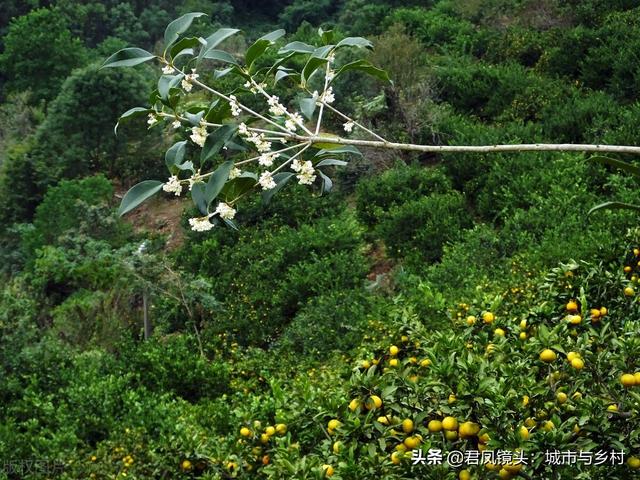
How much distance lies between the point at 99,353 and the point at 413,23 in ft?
41.7

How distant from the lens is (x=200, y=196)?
5.64ft

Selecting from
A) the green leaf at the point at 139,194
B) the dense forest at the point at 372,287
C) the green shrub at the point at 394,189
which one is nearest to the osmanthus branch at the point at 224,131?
the green leaf at the point at 139,194

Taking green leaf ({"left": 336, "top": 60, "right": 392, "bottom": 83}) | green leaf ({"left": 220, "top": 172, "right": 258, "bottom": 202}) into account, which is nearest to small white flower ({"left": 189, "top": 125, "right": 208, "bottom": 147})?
green leaf ({"left": 220, "top": 172, "right": 258, "bottom": 202})

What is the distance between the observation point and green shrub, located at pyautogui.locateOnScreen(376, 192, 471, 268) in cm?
876

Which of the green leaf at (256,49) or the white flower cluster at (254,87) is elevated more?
the green leaf at (256,49)

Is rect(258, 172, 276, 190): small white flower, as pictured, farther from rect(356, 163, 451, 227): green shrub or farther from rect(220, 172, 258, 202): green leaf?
rect(356, 163, 451, 227): green shrub

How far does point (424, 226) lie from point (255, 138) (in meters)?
7.42

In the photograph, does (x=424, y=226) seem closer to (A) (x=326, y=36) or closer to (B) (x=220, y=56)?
(A) (x=326, y=36)

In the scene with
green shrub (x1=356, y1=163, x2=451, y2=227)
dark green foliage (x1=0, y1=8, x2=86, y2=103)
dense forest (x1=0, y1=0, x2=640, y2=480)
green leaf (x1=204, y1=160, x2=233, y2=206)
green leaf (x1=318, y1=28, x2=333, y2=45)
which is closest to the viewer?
green leaf (x1=204, y1=160, x2=233, y2=206)

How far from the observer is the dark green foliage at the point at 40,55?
74.5 ft

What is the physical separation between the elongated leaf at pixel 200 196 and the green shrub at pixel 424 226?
22.7 ft

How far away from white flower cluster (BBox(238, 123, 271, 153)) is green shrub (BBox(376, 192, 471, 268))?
6838 millimetres

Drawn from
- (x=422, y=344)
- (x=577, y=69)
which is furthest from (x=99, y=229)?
(x=422, y=344)

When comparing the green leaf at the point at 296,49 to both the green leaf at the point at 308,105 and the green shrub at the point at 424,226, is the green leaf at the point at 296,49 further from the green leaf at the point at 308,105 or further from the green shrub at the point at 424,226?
the green shrub at the point at 424,226
